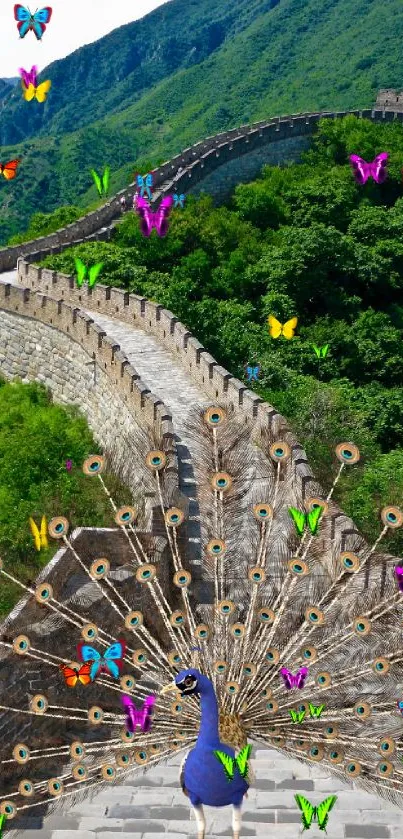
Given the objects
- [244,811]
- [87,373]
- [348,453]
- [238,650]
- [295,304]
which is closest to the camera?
[238,650]

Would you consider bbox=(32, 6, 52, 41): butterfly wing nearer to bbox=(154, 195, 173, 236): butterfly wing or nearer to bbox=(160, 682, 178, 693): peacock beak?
bbox=(154, 195, 173, 236): butterfly wing

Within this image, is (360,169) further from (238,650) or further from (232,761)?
(232,761)

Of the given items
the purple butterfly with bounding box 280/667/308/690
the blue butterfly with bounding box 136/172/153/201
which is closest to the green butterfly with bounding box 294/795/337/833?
the purple butterfly with bounding box 280/667/308/690

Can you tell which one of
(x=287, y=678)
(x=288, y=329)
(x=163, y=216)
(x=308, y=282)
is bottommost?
(x=287, y=678)

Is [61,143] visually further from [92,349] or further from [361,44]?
[92,349]

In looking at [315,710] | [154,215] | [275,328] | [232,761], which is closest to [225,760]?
[232,761]

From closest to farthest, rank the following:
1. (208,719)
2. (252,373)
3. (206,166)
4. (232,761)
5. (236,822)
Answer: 1. (208,719)
2. (232,761)
3. (236,822)
4. (252,373)
5. (206,166)

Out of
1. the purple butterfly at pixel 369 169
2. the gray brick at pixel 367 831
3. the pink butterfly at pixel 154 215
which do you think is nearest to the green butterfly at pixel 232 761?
the gray brick at pixel 367 831

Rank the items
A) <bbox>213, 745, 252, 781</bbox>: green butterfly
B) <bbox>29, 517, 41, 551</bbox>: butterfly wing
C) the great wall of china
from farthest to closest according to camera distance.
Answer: <bbox>29, 517, 41, 551</bbox>: butterfly wing → the great wall of china → <bbox>213, 745, 252, 781</bbox>: green butterfly
